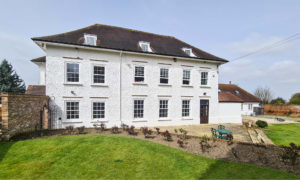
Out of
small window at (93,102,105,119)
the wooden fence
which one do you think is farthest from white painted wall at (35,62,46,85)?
the wooden fence

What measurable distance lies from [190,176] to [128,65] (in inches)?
432

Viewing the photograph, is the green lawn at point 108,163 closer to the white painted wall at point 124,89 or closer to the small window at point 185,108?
the white painted wall at point 124,89

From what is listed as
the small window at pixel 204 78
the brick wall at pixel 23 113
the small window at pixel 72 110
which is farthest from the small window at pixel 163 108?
the brick wall at pixel 23 113

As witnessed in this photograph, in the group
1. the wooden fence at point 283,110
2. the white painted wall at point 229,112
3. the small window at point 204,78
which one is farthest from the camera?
the wooden fence at point 283,110

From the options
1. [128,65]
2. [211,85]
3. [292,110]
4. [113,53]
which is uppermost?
[113,53]

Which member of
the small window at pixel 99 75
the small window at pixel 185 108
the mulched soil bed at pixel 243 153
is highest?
the small window at pixel 99 75

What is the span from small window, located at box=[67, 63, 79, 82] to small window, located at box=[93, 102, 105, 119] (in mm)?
2825

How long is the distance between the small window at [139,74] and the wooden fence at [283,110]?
113ft

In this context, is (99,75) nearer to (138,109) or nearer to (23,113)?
(138,109)

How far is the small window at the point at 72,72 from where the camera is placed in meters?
12.2

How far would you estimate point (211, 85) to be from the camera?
16969mm

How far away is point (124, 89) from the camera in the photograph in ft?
44.8

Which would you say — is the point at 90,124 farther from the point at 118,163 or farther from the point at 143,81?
the point at 118,163

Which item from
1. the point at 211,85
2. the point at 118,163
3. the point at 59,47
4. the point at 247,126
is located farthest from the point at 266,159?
the point at 59,47
